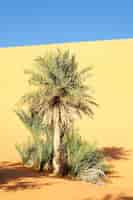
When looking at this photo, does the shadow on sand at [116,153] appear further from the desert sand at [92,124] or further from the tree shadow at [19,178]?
the tree shadow at [19,178]

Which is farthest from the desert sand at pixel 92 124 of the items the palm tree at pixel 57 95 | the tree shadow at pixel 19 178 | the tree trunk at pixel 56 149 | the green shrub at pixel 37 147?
the palm tree at pixel 57 95

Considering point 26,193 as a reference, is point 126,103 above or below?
above

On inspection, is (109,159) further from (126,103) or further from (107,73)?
(107,73)

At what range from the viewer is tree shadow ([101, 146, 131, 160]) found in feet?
93.5

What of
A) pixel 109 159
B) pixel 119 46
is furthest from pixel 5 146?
pixel 119 46

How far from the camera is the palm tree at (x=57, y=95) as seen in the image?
21625 mm

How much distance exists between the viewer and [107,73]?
5428 centimetres

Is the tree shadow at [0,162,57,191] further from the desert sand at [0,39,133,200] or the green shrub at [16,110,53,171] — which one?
the green shrub at [16,110,53,171]

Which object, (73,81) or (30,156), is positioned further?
(30,156)

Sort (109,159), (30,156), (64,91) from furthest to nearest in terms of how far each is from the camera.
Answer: (109,159) < (30,156) < (64,91)

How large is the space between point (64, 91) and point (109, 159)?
6.97 meters

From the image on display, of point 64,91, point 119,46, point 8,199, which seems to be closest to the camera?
point 8,199

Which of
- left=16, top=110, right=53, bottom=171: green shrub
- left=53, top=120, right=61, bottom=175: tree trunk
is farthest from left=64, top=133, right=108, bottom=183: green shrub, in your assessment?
left=16, top=110, right=53, bottom=171: green shrub

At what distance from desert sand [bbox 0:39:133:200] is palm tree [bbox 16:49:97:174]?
2.14 m
